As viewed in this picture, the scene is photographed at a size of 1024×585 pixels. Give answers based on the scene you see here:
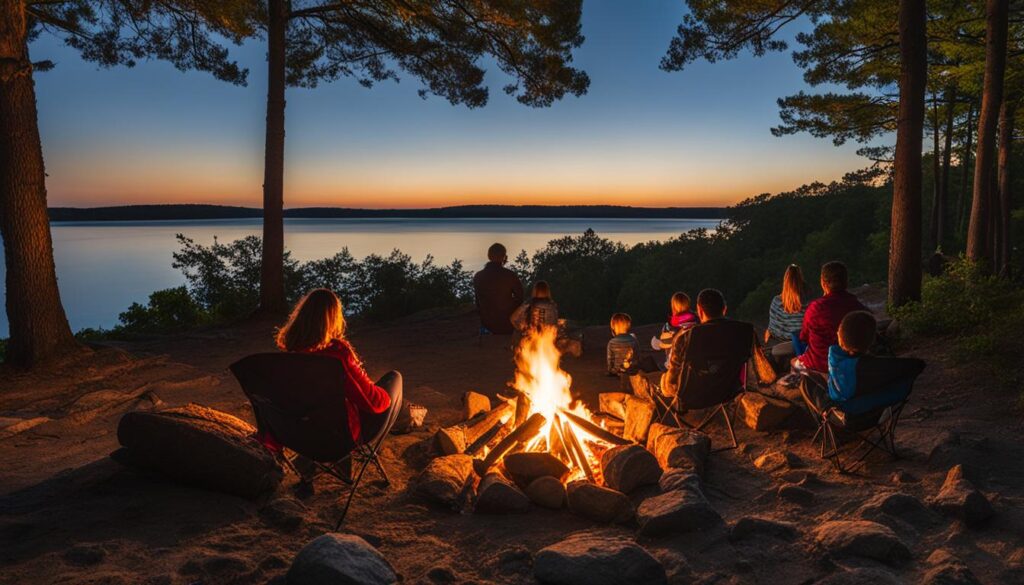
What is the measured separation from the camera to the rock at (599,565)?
271 centimetres

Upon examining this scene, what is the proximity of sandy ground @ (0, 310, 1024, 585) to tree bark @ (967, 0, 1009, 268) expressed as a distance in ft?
14.6

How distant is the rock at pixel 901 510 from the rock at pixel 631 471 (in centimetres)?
123

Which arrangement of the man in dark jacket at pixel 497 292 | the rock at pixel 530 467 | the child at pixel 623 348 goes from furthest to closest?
the man in dark jacket at pixel 497 292
the child at pixel 623 348
the rock at pixel 530 467

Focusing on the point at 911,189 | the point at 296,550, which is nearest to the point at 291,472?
the point at 296,550

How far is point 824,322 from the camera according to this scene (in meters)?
4.87

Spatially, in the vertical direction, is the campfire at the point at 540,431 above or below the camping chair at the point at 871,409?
below

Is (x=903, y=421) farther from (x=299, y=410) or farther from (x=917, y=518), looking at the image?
(x=299, y=410)

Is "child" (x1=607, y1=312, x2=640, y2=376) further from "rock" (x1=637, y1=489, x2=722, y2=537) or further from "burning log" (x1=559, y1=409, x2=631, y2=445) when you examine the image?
"rock" (x1=637, y1=489, x2=722, y2=537)

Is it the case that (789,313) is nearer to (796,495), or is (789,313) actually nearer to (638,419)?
(638,419)

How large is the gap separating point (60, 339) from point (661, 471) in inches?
306

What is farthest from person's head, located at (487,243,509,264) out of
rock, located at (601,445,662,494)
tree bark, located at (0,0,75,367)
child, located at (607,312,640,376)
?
tree bark, located at (0,0,75,367)

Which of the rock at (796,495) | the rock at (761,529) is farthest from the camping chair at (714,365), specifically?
the rock at (761,529)

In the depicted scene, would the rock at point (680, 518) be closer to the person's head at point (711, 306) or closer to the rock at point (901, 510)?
the rock at point (901, 510)

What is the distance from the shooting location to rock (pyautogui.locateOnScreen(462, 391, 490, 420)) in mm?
5695
